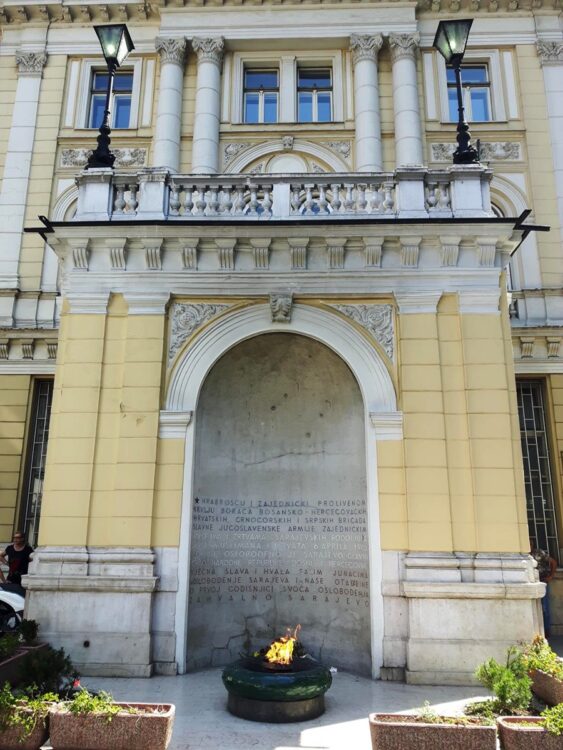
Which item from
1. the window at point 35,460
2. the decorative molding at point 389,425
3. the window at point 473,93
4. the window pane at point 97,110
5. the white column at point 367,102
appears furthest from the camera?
the window pane at point 97,110

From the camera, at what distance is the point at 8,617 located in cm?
1148

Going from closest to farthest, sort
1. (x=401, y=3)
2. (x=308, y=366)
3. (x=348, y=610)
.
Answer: (x=348, y=610)
(x=308, y=366)
(x=401, y=3)

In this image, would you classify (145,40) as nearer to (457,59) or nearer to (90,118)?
(90,118)

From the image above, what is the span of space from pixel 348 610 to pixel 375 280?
17.9ft

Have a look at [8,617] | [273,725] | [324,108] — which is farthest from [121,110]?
[273,725]

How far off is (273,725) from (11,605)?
640 cm

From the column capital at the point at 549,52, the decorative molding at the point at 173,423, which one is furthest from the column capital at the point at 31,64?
the column capital at the point at 549,52

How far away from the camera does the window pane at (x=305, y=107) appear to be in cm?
1983

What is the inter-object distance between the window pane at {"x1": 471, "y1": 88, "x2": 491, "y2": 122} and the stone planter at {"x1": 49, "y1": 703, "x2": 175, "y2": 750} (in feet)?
62.1

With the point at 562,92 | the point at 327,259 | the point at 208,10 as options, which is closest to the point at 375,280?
the point at 327,259

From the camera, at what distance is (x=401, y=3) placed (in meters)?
19.8

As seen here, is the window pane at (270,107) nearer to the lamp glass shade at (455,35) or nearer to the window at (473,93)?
the window at (473,93)

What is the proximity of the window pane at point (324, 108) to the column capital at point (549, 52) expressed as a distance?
670 centimetres

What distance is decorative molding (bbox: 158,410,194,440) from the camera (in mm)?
10180
